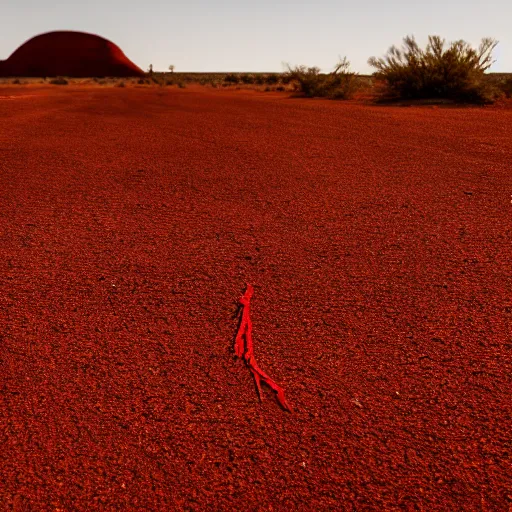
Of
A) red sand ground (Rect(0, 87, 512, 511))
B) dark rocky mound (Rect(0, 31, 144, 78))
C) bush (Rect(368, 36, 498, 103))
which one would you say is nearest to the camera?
red sand ground (Rect(0, 87, 512, 511))

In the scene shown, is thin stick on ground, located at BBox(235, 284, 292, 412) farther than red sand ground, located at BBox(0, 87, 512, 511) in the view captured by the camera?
Yes

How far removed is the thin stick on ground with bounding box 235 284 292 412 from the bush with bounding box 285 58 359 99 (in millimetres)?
17102

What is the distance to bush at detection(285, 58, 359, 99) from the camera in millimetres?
20094

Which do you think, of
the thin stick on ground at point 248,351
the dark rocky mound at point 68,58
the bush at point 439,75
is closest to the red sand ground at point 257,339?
the thin stick on ground at point 248,351

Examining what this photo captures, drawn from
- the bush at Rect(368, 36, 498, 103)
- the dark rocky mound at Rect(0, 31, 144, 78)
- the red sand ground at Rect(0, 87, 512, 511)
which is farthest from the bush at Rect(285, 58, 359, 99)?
the dark rocky mound at Rect(0, 31, 144, 78)

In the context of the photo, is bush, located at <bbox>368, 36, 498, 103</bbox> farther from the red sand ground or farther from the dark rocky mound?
the dark rocky mound

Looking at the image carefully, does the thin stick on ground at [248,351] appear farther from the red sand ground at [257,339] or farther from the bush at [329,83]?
the bush at [329,83]

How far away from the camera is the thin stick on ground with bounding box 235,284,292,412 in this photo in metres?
3.01

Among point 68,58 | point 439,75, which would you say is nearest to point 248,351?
point 439,75

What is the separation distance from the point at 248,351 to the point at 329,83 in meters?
19.5

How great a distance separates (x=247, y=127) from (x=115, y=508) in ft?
31.8

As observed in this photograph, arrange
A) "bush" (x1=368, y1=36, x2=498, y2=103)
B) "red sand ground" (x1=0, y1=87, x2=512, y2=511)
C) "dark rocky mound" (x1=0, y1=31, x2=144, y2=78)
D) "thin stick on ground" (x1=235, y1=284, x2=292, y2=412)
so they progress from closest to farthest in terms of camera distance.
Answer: "red sand ground" (x1=0, y1=87, x2=512, y2=511) < "thin stick on ground" (x1=235, y1=284, x2=292, y2=412) < "bush" (x1=368, y1=36, x2=498, y2=103) < "dark rocky mound" (x1=0, y1=31, x2=144, y2=78)

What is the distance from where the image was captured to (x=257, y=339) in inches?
138

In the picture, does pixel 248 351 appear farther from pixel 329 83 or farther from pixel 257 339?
pixel 329 83
